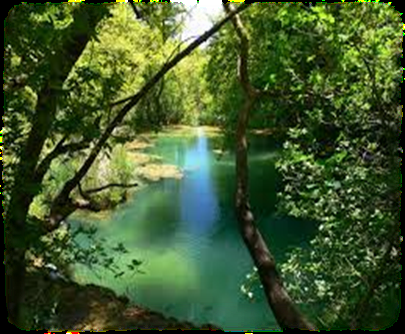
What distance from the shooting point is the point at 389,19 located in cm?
647

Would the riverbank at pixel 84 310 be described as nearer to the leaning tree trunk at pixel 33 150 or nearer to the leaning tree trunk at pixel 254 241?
the leaning tree trunk at pixel 33 150

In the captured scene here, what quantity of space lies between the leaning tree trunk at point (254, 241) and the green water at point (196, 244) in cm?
247

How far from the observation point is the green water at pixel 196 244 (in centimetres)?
1251

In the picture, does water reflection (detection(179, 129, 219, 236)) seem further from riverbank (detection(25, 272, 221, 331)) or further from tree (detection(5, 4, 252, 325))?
tree (detection(5, 4, 252, 325))

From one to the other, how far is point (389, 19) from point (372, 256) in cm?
258

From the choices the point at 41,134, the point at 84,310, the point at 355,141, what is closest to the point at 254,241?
the point at 355,141

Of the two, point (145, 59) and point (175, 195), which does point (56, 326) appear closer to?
point (175, 195)

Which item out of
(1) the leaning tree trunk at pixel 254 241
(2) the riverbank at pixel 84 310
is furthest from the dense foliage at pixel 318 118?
(2) the riverbank at pixel 84 310

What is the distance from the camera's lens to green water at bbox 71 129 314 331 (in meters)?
12.5

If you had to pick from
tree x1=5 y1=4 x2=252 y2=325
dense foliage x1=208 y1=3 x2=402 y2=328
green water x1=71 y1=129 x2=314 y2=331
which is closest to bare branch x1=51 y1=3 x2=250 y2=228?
tree x1=5 y1=4 x2=252 y2=325

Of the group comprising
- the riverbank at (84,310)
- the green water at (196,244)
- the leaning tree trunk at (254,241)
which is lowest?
the green water at (196,244)

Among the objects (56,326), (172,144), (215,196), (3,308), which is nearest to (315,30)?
(3,308)

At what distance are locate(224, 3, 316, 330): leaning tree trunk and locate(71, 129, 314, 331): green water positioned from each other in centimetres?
247

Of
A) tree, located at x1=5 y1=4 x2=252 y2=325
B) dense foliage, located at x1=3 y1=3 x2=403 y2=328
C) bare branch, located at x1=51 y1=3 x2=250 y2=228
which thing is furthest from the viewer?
bare branch, located at x1=51 y1=3 x2=250 y2=228
